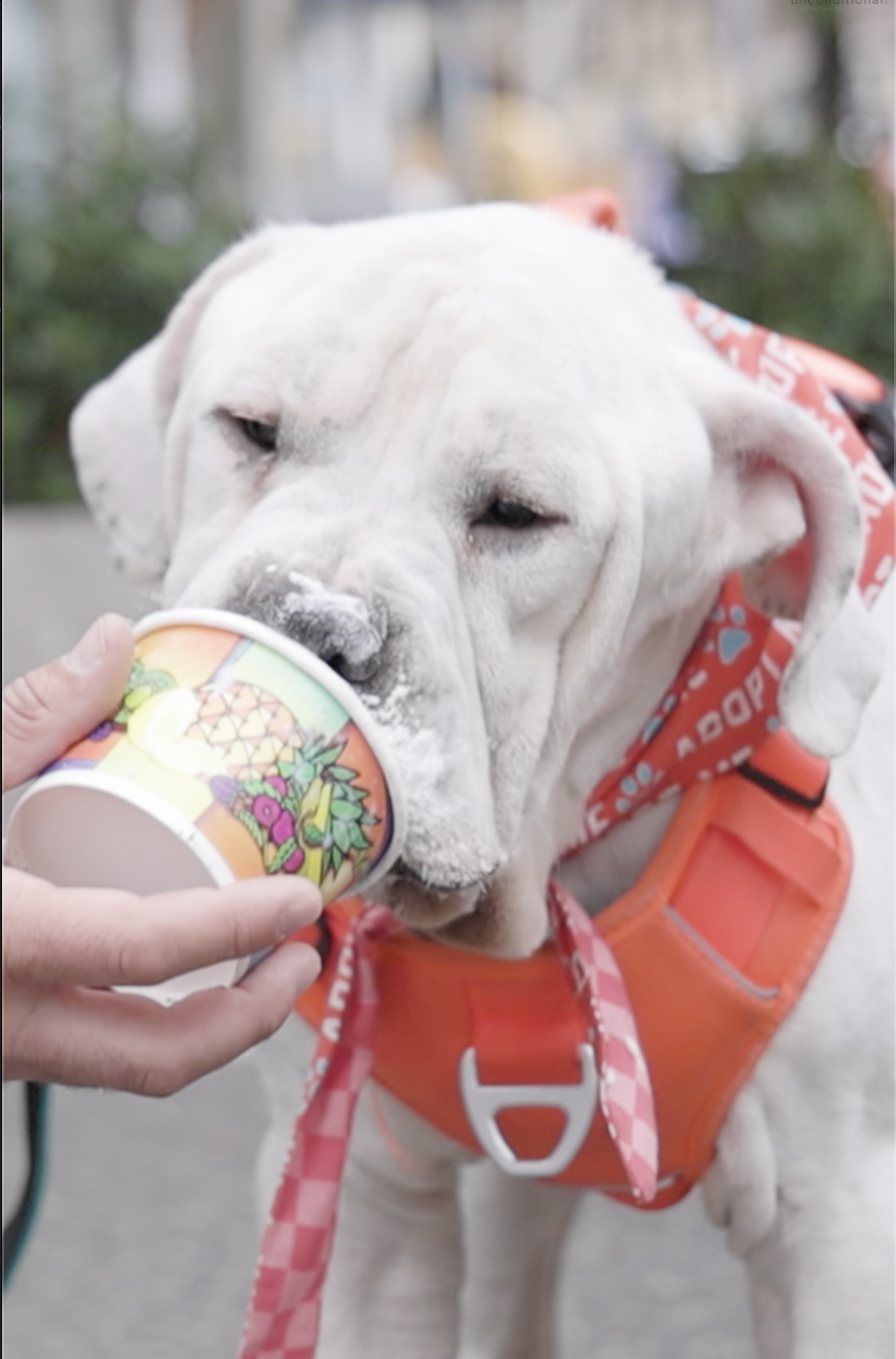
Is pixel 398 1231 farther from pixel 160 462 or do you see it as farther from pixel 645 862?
pixel 160 462

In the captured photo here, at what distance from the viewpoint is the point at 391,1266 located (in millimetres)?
2150

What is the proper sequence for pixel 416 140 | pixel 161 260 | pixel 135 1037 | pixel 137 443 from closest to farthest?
pixel 135 1037 < pixel 137 443 < pixel 161 260 < pixel 416 140

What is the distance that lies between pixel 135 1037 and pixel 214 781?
0.65 ft

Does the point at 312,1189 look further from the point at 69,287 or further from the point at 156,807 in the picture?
the point at 69,287

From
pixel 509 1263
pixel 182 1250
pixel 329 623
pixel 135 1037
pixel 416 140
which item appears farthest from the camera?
pixel 416 140

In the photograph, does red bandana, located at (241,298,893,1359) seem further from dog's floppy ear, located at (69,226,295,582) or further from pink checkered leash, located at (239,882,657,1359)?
dog's floppy ear, located at (69,226,295,582)

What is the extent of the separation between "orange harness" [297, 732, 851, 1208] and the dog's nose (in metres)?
0.51

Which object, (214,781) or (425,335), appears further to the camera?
(425,335)

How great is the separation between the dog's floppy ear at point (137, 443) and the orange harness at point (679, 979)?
0.49m

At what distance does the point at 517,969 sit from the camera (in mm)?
1926

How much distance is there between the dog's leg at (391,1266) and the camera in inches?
83.5

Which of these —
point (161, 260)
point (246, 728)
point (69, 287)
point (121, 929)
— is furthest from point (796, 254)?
point (121, 929)

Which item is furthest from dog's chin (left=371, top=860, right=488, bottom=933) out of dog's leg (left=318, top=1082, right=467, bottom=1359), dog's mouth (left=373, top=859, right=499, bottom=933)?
dog's leg (left=318, top=1082, right=467, bottom=1359)

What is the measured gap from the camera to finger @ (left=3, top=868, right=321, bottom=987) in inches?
49.6
